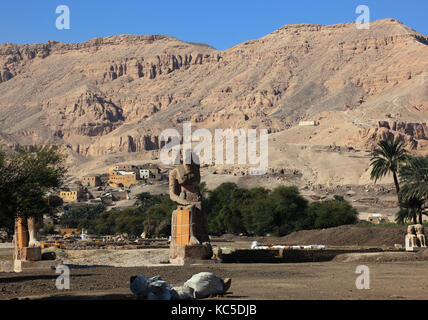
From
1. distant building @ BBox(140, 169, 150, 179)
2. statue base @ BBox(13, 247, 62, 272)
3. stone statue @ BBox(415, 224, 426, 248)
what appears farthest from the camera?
distant building @ BBox(140, 169, 150, 179)

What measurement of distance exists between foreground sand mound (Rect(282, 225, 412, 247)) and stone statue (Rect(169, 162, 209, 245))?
19.6 metres

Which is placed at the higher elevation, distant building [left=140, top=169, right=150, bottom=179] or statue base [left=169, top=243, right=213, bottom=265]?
distant building [left=140, top=169, right=150, bottom=179]

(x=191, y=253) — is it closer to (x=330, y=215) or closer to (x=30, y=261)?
(x=30, y=261)

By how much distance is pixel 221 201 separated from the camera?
70562mm

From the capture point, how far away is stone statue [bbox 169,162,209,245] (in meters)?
20.6

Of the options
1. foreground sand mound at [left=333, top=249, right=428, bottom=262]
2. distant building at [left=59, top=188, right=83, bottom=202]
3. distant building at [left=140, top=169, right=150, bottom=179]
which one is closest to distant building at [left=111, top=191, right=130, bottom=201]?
distant building at [left=59, top=188, right=83, bottom=202]

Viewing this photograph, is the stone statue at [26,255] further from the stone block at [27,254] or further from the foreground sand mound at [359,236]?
the foreground sand mound at [359,236]

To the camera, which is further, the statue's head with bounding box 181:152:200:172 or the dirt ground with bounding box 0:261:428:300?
the statue's head with bounding box 181:152:200:172

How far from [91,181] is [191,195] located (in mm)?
135730

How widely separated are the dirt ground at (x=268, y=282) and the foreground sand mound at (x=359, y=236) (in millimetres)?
20642

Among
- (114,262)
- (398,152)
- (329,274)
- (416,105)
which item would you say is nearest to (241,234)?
(398,152)

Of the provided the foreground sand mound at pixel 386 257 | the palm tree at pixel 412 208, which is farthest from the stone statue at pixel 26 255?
the palm tree at pixel 412 208

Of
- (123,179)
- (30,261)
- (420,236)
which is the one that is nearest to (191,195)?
(30,261)

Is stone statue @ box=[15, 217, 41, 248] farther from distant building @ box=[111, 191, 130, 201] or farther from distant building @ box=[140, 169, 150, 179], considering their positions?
distant building @ box=[140, 169, 150, 179]
